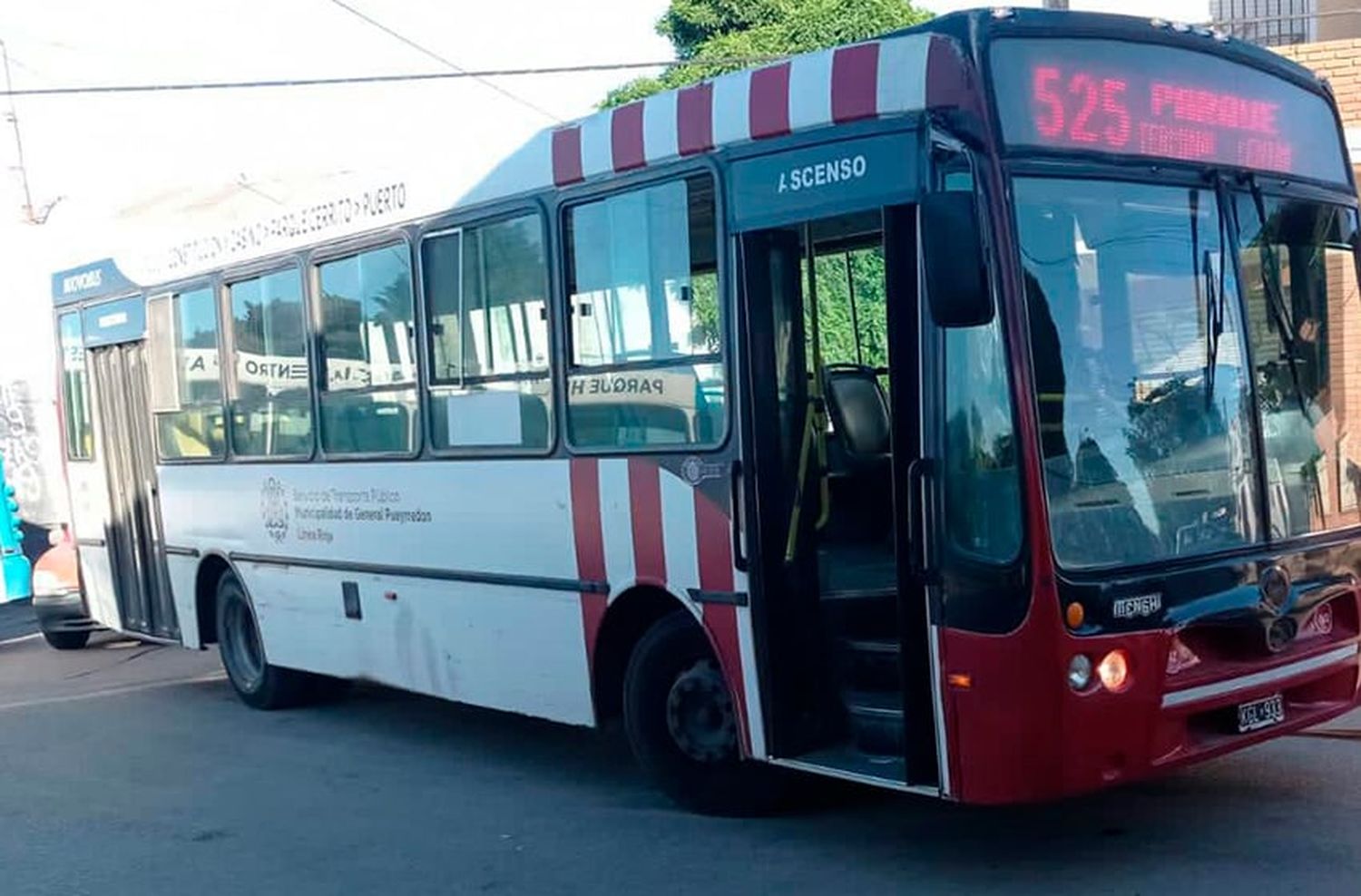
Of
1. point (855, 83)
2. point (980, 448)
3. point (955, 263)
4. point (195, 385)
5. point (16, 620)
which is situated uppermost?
point (855, 83)

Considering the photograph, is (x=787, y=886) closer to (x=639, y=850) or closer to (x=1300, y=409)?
(x=639, y=850)

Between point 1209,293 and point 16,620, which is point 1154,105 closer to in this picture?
point 1209,293

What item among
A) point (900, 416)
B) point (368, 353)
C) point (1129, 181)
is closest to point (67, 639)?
point (368, 353)

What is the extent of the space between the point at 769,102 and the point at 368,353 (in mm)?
3431

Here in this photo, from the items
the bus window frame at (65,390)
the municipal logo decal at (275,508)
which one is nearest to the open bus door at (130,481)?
the bus window frame at (65,390)

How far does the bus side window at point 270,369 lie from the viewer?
952 cm

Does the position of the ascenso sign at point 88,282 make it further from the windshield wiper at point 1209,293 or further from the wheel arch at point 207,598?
the windshield wiper at point 1209,293

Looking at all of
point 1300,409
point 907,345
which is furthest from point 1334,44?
point 907,345

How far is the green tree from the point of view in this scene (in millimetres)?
18359

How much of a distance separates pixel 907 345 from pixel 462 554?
10.5ft

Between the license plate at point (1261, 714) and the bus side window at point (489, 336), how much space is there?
3.31m

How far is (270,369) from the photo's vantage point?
9891 millimetres

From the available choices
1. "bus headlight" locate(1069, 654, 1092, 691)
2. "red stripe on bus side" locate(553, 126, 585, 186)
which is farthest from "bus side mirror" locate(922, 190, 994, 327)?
"red stripe on bus side" locate(553, 126, 585, 186)

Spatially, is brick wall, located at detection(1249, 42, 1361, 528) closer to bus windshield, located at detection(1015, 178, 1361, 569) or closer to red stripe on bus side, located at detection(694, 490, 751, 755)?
bus windshield, located at detection(1015, 178, 1361, 569)
